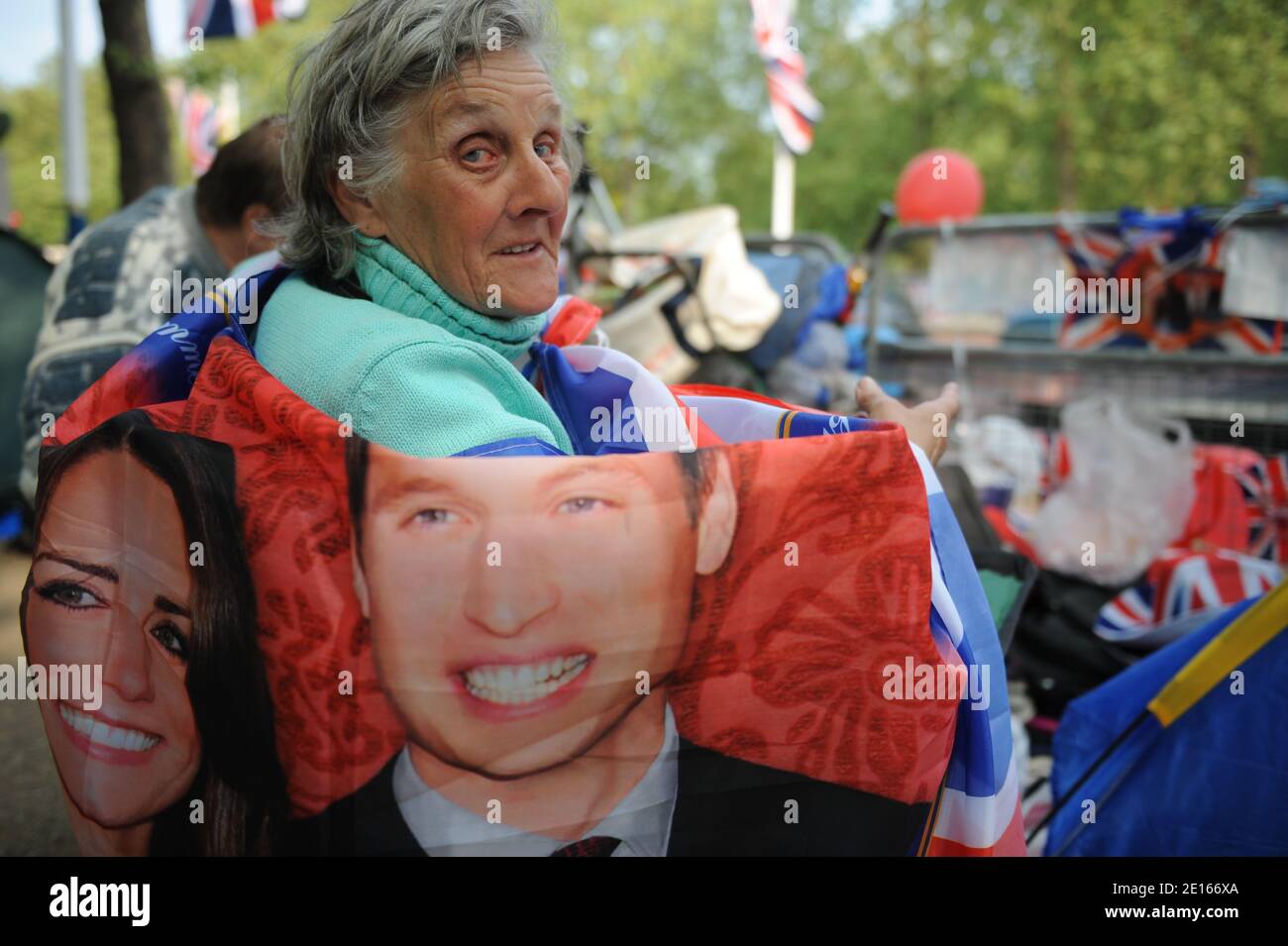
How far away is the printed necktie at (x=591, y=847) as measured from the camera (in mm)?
1433

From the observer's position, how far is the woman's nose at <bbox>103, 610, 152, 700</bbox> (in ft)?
4.67

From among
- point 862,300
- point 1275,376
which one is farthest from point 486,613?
point 862,300

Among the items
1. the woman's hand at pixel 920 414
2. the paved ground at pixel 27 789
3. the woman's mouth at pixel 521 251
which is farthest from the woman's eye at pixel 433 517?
the paved ground at pixel 27 789

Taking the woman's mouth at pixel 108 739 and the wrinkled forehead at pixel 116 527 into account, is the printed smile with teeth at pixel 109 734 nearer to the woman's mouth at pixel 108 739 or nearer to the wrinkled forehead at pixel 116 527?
the woman's mouth at pixel 108 739

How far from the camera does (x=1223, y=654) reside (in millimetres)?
2152

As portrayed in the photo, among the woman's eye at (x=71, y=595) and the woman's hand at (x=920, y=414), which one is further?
the woman's hand at (x=920, y=414)

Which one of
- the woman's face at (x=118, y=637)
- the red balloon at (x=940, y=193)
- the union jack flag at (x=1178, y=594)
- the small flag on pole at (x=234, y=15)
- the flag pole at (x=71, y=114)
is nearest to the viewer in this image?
the woman's face at (x=118, y=637)

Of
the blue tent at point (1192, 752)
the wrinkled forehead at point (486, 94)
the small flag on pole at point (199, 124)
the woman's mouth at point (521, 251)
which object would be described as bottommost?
the blue tent at point (1192, 752)

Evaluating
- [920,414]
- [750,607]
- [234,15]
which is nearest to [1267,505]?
[920,414]

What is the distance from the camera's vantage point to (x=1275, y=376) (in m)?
4.58

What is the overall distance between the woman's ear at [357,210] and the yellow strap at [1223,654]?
6.09 feet

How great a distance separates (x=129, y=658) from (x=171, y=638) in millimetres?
68

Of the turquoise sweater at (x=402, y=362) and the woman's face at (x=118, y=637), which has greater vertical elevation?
the turquoise sweater at (x=402, y=362)

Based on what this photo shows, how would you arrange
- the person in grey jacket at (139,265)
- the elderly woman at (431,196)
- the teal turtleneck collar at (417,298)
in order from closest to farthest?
the elderly woman at (431,196), the teal turtleneck collar at (417,298), the person in grey jacket at (139,265)
